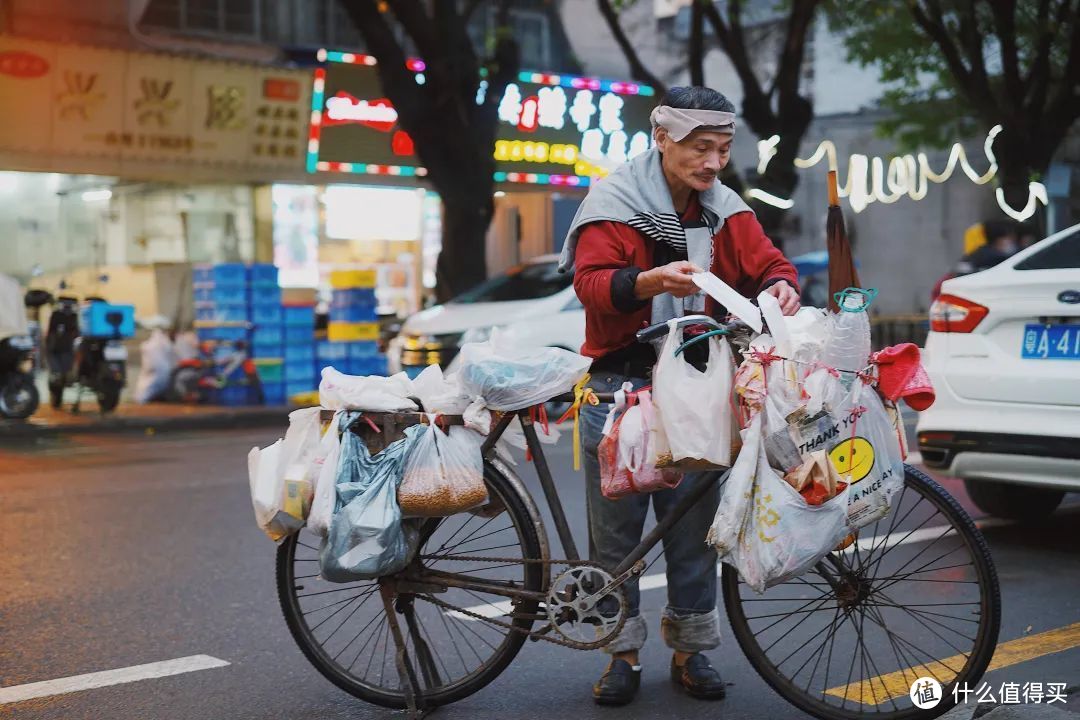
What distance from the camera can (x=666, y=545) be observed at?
156 inches

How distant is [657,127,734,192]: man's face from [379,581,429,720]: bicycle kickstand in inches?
57.6

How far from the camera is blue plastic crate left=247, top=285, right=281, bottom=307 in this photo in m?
14.6

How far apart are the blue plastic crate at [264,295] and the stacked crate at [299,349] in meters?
0.20

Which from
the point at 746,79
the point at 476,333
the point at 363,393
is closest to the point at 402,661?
the point at 363,393

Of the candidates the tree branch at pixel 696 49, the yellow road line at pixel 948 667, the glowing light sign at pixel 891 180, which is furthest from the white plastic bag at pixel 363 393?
the tree branch at pixel 696 49

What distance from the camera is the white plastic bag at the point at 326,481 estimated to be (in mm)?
3695

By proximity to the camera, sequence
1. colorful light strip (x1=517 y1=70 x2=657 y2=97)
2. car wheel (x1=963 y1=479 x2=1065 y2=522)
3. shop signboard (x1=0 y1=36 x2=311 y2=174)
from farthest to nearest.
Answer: colorful light strip (x1=517 y1=70 x2=657 y2=97) → shop signboard (x1=0 y1=36 x2=311 y2=174) → car wheel (x1=963 y1=479 x2=1065 y2=522)

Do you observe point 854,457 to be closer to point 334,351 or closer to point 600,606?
point 600,606

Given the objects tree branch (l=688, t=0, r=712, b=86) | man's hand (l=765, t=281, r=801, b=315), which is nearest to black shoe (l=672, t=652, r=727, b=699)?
man's hand (l=765, t=281, r=801, b=315)

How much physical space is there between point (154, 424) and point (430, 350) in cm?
281

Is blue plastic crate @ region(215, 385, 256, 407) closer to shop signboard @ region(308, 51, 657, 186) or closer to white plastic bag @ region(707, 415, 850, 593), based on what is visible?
shop signboard @ region(308, 51, 657, 186)

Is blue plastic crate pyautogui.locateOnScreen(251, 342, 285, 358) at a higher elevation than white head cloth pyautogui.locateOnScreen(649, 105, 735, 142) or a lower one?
lower

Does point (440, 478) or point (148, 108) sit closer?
point (440, 478)

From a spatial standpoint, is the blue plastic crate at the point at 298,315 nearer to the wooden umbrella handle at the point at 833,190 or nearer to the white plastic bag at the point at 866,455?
the wooden umbrella handle at the point at 833,190
